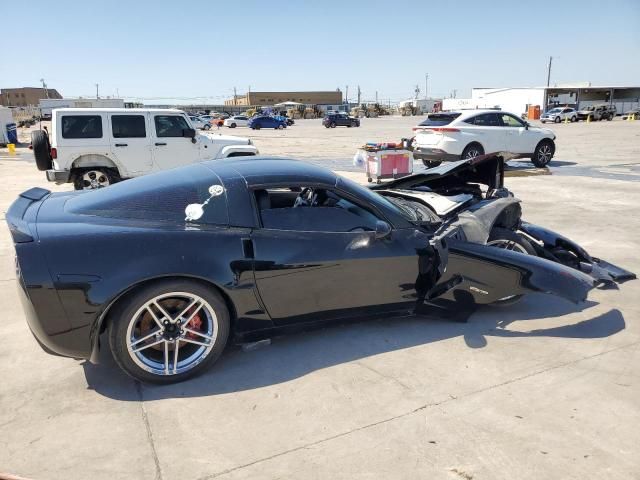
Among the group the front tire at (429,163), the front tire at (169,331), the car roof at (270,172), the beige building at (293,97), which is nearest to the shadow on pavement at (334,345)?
the front tire at (169,331)

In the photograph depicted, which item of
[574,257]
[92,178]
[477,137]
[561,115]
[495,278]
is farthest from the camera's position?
[561,115]

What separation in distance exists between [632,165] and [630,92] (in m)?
78.6

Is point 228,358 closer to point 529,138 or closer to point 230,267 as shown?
point 230,267

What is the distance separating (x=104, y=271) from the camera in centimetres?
286

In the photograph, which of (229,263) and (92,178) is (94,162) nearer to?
(92,178)

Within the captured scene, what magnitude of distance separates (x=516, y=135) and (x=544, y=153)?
112 cm

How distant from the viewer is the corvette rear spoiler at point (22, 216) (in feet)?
9.41

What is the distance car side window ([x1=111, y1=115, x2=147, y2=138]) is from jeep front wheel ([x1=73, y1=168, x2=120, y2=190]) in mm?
811

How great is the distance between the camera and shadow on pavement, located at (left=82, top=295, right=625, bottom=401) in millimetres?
3127

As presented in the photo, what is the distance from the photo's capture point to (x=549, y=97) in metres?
70.9

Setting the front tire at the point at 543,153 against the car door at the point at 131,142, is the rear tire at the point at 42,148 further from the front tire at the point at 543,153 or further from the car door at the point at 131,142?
the front tire at the point at 543,153

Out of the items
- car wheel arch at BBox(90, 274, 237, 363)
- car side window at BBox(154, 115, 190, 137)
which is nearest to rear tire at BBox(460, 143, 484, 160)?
car side window at BBox(154, 115, 190, 137)

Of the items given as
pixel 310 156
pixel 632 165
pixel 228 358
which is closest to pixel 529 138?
pixel 632 165

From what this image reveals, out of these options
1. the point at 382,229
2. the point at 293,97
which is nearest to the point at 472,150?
the point at 382,229
